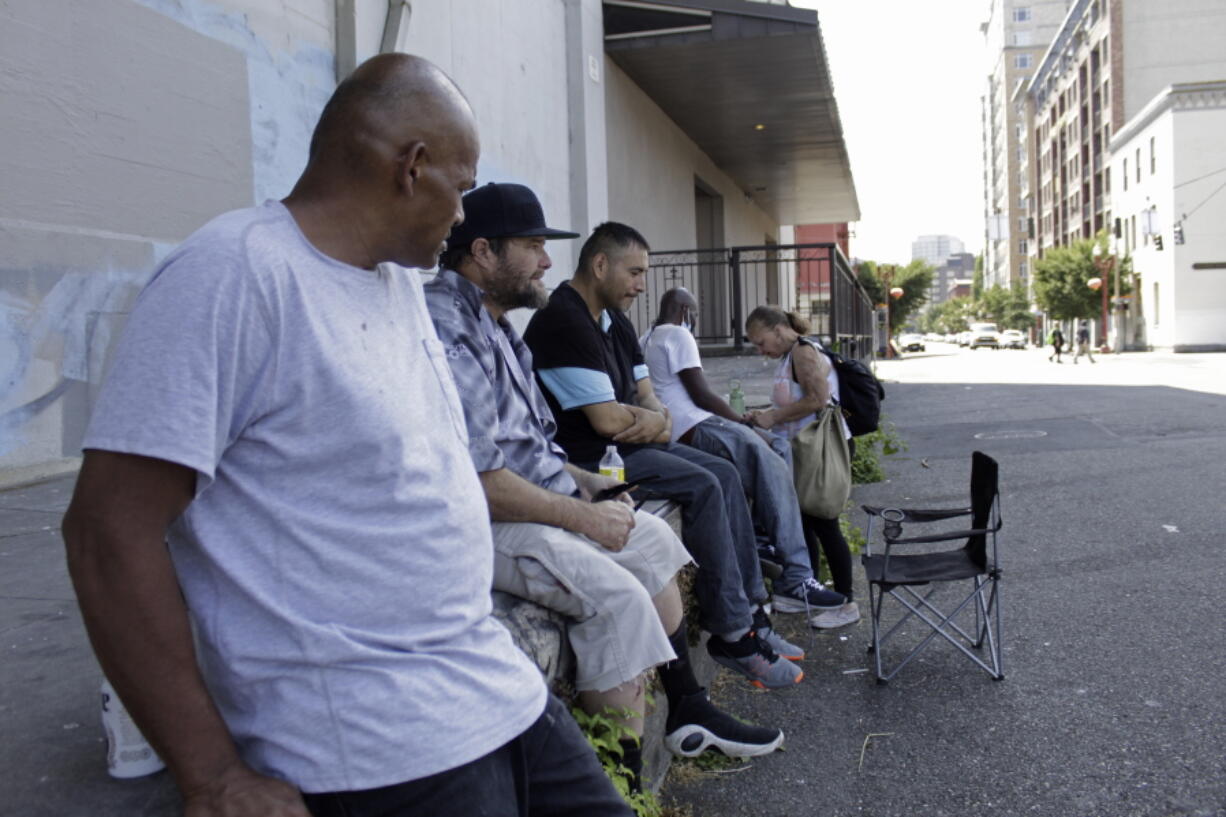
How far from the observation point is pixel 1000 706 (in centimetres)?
436

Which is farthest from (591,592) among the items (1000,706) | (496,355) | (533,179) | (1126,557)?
(533,179)

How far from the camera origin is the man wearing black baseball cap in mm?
2840

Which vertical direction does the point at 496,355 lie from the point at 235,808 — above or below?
above

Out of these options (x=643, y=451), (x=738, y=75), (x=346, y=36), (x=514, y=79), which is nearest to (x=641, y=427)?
(x=643, y=451)

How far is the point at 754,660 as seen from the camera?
434cm

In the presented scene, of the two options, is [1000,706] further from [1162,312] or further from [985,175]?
[985,175]

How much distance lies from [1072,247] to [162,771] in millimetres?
65258

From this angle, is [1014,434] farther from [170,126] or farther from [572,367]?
[170,126]

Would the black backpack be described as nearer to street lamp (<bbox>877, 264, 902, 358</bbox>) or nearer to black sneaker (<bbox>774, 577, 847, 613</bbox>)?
black sneaker (<bbox>774, 577, 847, 613</bbox>)

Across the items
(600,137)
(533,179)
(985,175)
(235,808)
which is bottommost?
(235,808)

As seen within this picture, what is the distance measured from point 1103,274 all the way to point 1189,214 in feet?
23.9

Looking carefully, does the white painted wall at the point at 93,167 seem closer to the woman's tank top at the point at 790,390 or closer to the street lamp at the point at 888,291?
the woman's tank top at the point at 790,390

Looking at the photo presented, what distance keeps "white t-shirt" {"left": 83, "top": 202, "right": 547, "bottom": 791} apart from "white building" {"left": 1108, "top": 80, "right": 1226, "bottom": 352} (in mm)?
53751

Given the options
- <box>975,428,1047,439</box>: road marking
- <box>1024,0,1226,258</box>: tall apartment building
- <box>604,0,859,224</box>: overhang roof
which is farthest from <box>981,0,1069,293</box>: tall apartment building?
<box>975,428,1047,439</box>: road marking
